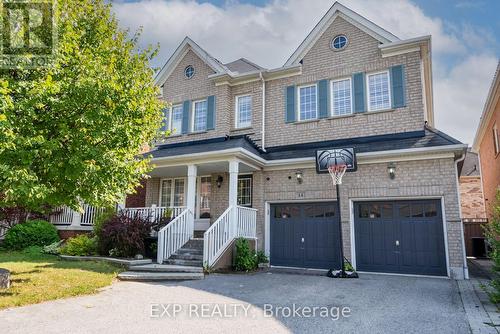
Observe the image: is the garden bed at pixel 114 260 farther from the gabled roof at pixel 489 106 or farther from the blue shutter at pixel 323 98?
the gabled roof at pixel 489 106

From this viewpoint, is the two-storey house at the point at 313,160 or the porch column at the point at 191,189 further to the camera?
the porch column at the point at 191,189

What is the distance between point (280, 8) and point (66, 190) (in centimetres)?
757

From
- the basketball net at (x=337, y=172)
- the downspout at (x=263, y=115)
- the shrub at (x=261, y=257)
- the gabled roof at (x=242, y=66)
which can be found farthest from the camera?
the gabled roof at (x=242, y=66)

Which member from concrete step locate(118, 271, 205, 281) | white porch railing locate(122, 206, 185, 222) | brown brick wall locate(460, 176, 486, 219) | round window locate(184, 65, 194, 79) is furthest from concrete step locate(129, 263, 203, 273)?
brown brick wall locate(460, 176, 486, 219)

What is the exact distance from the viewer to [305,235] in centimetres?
1138

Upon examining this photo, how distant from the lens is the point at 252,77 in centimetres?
1332

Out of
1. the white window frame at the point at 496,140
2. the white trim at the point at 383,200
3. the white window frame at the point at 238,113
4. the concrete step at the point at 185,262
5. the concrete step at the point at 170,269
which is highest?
the white window frame at the point at 238,113

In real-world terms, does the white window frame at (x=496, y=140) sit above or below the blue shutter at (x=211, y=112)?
below

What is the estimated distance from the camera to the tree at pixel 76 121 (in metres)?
5.80

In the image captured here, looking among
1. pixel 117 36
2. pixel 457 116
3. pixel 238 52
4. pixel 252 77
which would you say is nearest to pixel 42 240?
pixel 117 36

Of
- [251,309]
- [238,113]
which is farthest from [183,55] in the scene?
[251,309]

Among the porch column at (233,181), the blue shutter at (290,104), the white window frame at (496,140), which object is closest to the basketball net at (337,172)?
the porch column at (233,181)

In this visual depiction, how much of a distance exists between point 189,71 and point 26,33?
8592mm

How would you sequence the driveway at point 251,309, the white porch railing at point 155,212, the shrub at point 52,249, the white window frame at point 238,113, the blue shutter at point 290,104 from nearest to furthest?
the driveway at point 251,309 → the white porch railing at point 155,212 → the shrub at point 52,249 → the blue shutter at point 290,104 → the white window frame at point 238,113
